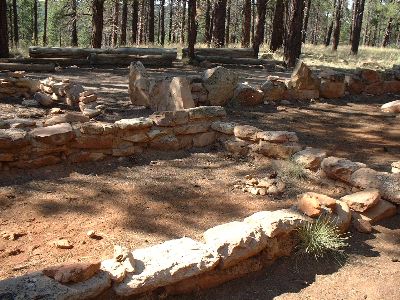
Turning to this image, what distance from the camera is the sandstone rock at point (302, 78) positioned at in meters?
9.26

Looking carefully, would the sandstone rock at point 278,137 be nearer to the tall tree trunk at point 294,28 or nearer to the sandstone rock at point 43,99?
the sandstone rock at point 43,99

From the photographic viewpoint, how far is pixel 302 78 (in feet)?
30.5

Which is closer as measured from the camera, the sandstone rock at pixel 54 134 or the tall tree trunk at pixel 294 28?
the sandstone rock at pixel 54 134

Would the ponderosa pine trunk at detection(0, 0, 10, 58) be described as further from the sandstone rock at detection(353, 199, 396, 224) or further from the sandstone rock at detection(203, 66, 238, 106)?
the sandstone rock at detection(353, 199, 396, 224)

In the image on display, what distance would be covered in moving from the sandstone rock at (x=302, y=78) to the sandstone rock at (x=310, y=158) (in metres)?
4.47

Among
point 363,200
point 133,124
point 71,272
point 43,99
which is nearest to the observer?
point 71,272

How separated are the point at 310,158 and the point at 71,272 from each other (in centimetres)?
346

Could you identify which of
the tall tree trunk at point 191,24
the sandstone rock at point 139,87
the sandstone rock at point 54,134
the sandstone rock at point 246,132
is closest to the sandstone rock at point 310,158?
the sandstone rock at point 246,132

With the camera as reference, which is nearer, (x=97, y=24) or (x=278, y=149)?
(x=278, y=149)

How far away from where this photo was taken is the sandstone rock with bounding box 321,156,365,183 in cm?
462

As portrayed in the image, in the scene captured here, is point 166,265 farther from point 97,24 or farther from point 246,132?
point 97,24

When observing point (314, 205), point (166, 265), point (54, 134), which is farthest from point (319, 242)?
point (54, 134)

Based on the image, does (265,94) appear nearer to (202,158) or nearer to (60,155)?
(202,158)

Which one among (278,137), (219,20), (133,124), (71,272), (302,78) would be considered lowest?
(71,272)
